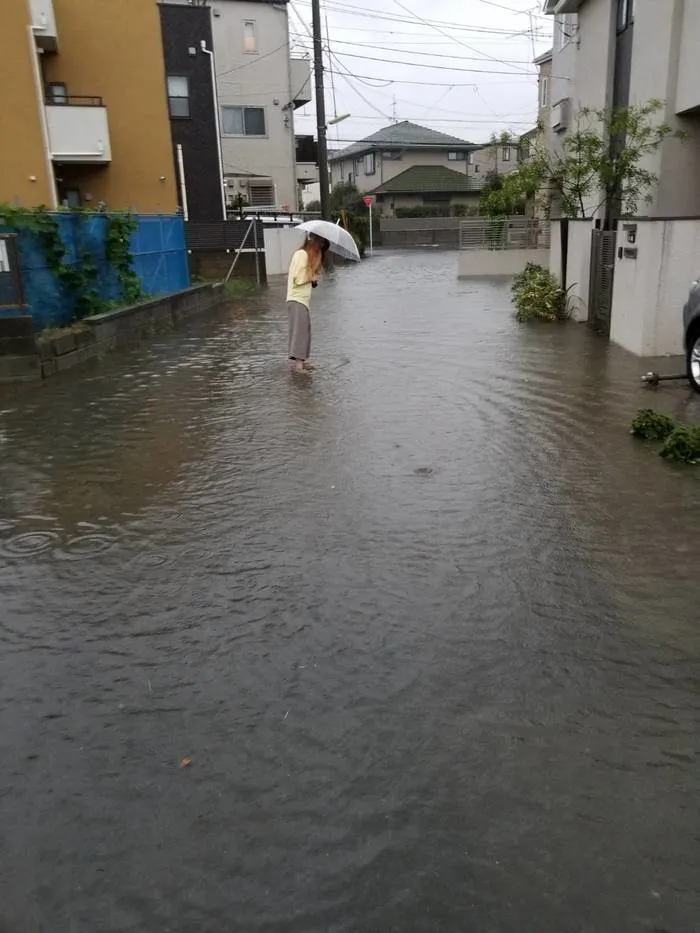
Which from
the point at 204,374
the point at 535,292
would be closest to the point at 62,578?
the point at 204,374

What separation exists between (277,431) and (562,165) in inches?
385

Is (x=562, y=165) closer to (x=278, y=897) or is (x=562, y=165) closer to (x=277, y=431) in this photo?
(x=277, y=431)

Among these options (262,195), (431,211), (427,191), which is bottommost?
(431,211)

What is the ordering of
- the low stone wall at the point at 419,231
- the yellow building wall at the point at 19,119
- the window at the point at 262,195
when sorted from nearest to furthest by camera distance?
the yellow building wall at the point at 19,119
the window at the point at 262,195
the low stone wall at the point at 419,231

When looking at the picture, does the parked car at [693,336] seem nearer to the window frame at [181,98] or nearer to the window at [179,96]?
the window frame at [181,98]

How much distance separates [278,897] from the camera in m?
2.39

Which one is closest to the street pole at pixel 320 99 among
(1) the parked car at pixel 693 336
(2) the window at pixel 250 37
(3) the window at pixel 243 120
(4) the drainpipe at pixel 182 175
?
→ (4) the drainpipe at pixel 182 175

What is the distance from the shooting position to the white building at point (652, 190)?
980cm

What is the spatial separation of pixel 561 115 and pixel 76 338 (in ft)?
58.4

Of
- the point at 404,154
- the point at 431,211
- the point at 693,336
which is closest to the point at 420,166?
the point at 404,154

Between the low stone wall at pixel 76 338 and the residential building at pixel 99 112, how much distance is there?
7.03 m

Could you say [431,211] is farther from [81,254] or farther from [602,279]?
[81,254]

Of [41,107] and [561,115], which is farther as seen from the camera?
[561,115]

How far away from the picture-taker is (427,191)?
6375 cm
